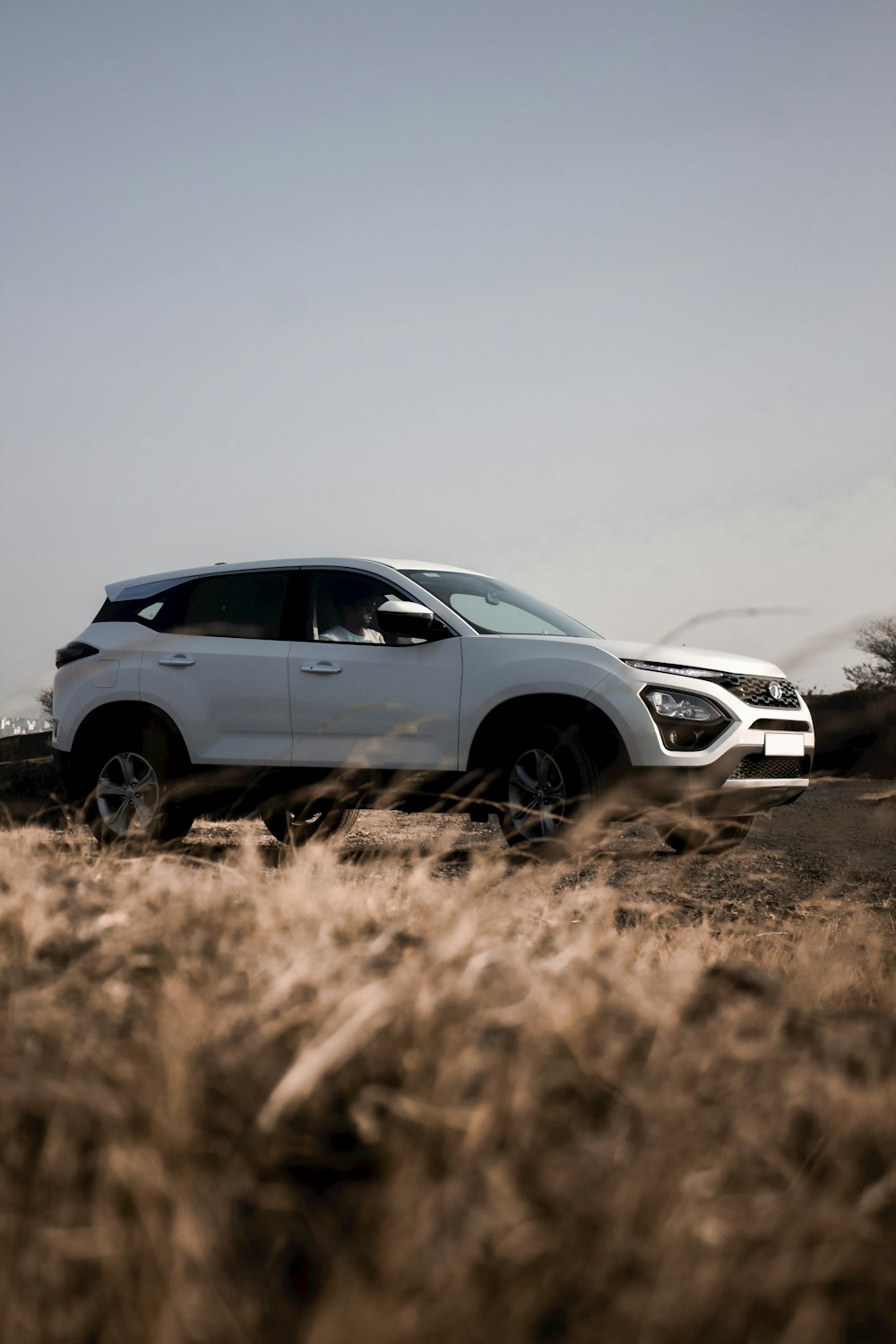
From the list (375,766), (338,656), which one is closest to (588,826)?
(375,766)

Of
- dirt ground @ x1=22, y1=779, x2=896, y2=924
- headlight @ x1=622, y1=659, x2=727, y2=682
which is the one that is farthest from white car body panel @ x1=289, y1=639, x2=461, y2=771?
headlight @ x1=622, y1=659, x2=727, y2=682

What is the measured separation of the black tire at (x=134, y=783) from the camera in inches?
268

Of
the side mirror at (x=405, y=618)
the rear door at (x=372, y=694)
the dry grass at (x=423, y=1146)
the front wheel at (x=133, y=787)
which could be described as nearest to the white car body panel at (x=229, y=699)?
the rear door at (x=372, y=694)

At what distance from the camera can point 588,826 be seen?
321 centimetres

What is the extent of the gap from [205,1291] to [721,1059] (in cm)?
82

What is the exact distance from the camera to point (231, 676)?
274 inches

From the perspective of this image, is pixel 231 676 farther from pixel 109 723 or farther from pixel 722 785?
pixel 722 785

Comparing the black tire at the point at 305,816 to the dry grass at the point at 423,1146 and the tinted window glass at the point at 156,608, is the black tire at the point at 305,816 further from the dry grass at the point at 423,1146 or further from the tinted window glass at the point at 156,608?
the dry grass at the point at 423,1146

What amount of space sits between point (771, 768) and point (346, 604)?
279cm

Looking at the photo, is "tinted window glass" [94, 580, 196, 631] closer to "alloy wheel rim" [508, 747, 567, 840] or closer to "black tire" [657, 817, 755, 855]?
"alloy wheel rim" [508, 747, 567, 840]

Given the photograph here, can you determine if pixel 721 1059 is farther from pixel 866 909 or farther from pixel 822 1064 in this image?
pixel 866 909

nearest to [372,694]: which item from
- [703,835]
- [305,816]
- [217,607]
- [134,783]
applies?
[305,816]

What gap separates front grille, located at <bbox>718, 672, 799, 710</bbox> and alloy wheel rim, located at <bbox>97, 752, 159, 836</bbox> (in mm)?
3547

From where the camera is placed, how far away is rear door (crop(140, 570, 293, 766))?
6.84m
